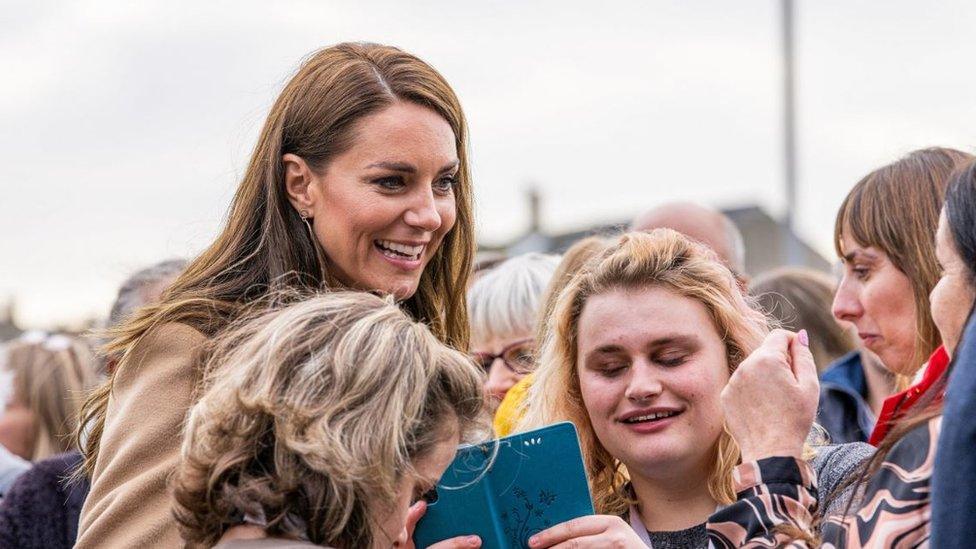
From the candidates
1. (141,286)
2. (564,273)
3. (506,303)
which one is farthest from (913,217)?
(141,286)

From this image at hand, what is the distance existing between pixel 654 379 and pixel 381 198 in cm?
75

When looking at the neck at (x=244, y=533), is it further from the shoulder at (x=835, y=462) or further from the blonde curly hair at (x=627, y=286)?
the shoulder at (x=835, y=462)

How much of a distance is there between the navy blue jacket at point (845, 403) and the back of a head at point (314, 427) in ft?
9.87

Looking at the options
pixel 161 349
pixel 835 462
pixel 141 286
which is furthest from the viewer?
pixel 141 286

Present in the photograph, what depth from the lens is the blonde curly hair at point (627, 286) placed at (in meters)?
2.96

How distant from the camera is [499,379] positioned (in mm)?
4477

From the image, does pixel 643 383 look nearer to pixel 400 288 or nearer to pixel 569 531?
pixel 569 531

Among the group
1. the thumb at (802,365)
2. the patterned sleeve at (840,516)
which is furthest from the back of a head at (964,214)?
the thumb at (802,365)

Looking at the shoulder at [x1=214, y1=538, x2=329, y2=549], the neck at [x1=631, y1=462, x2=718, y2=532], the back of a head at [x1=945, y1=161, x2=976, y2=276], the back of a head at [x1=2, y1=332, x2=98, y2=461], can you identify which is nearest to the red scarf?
the neck at [x1=631, y1=462, x2=718, y2=532]

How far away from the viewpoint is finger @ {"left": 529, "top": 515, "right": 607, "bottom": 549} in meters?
2.43

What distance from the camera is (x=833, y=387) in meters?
4.93

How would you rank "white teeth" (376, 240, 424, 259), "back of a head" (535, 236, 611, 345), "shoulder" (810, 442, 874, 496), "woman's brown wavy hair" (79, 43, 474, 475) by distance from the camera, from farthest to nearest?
"back of a head" (535, 236, 611, 345) → "white teeth" (376, 240, 424, 259) → "woman's brown wavy hair" (79, 43, 474, 475) → "shoulder" (810, 442, 874, 496)

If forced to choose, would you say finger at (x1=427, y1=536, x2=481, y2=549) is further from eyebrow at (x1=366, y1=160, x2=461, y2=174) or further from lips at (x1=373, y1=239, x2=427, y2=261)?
eyebrow at (x1=366, y1=160, x2=461, y2=174)

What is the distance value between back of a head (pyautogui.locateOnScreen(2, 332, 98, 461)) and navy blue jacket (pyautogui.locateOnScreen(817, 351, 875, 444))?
3.09 meters
